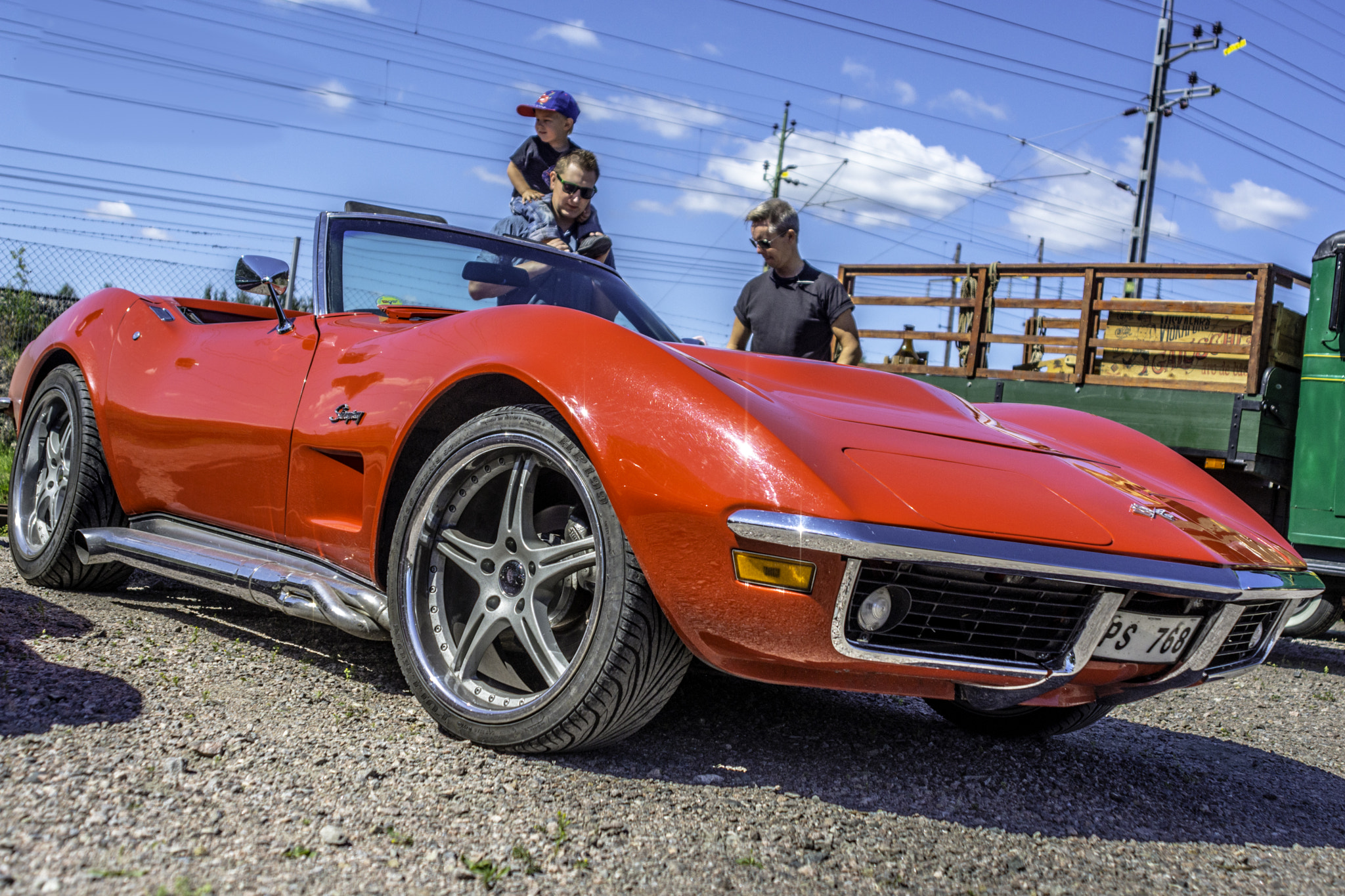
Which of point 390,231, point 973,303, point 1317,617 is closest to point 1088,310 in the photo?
point 973,303

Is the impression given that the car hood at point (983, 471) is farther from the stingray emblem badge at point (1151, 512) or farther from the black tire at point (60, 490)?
the black tire at point (60, 490)

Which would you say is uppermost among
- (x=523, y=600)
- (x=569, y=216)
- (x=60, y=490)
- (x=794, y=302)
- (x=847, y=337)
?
(x=569, y=216)

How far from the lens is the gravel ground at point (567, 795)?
1722 mm

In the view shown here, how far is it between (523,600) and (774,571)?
62 centimetres

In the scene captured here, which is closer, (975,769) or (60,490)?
(975,769)

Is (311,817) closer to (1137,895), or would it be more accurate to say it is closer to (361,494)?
(361,494)

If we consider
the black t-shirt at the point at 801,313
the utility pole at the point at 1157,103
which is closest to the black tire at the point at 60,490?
the black t-shirt at the point at 801,313

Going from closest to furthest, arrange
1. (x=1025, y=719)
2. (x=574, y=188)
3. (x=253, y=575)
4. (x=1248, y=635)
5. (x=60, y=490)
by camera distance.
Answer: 1. (x=1248, y=635)
2. (x=253, y=575)
3. (x=1025, y=719)
4. (x=60, y=490)
5. (x=574, y=188)

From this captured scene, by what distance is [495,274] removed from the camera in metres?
3.48

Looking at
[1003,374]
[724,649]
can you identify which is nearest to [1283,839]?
[724,649]

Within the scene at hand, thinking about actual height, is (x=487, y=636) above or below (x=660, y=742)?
above

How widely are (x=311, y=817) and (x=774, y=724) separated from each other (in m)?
1.32

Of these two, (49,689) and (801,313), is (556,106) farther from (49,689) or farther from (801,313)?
(49,689)

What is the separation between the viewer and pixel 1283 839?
7.72 feet
